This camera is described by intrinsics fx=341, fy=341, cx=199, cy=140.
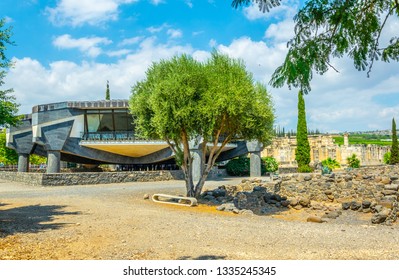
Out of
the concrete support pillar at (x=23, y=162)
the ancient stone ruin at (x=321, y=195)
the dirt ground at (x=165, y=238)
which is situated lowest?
the ancient stone ruin at (x=321, y=195)

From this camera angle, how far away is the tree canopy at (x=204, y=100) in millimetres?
16859

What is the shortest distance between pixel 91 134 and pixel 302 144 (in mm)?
25052

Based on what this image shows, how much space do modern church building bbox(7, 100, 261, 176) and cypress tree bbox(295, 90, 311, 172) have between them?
5792mm

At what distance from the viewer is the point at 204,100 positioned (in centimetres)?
1709

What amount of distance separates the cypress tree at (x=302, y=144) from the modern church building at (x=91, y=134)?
5.79 metres

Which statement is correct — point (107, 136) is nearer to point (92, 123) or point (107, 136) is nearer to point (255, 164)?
point (92, 123)

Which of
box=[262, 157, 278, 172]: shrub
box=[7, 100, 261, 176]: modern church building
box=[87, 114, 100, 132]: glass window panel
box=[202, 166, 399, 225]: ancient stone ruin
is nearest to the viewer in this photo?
box=[202, 166, 399, 225]: ancient stone ruin

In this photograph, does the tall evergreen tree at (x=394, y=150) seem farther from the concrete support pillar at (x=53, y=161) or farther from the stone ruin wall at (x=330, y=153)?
the concrete support pillar at (x=53, y=161)

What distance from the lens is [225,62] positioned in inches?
703

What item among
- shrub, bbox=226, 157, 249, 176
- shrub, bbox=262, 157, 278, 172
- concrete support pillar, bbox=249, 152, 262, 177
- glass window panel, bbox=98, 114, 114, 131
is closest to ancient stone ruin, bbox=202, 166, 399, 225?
concrete support pillar, bbox=249, 152, 262, 177

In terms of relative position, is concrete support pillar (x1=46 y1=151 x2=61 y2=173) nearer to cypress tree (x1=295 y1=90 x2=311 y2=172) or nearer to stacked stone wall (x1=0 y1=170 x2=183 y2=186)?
stacked stone wall (x1=0 y1=170 x2=183 y2=186)

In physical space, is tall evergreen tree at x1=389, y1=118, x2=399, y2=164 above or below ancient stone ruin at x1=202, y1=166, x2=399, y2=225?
above

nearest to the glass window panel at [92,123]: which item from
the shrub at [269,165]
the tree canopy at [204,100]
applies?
the tree canopy at [204,100]

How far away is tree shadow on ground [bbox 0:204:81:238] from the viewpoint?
9949mm
